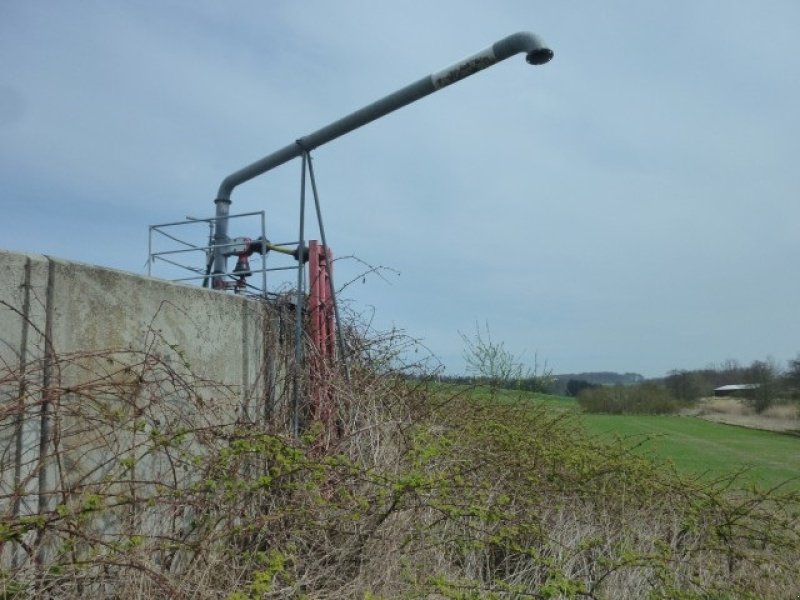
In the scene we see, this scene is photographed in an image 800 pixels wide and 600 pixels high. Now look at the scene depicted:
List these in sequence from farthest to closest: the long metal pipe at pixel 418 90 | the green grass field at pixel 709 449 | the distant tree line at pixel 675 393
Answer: the distant tree line at pixel 675 393, the green grass field at pixel 709 449, the long metal pipe at pixel 418 90

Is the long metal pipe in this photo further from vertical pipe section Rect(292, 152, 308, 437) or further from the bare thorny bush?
the bare thorny bush

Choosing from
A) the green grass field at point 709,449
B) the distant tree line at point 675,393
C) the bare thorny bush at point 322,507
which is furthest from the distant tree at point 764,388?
the bare thorny bush at point 322,507

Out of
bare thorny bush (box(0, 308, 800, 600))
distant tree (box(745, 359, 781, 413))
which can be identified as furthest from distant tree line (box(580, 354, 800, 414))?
bare thorny bush (box(0, 308, 800, 600))

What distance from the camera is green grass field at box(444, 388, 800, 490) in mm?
9524

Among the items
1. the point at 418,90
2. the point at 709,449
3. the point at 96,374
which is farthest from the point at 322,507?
the point at 709,449

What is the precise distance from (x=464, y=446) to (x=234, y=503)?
2.84m

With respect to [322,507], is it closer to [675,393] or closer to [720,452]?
[720,452]

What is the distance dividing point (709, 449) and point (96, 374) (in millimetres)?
14654

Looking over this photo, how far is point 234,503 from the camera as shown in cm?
486

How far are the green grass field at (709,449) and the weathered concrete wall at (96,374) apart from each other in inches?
181

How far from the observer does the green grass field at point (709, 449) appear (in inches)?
375

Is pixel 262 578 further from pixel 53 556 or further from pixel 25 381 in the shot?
pixel 25 381

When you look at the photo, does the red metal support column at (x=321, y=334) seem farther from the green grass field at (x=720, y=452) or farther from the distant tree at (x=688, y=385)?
the distant tree at (x=688, y=385)

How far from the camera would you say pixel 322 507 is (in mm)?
5152
